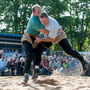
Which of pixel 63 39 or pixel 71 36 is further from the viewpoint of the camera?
pixel 71 36

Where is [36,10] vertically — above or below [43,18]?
above

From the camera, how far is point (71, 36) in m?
30.7

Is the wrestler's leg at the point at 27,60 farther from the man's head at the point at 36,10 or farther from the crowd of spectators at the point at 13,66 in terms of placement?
the crowd of spectators at the point at 13,66

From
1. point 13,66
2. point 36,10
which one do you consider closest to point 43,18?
point 36,10

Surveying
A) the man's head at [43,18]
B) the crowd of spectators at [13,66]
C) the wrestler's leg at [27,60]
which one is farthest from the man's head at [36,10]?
the crowd of spectators at [13,66]

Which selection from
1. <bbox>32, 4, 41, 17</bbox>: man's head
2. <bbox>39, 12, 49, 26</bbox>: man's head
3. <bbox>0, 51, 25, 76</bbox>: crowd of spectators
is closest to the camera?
<bbox>39, 12, 49, 26</bbox>: man's head

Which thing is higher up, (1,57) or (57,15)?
(57,15)

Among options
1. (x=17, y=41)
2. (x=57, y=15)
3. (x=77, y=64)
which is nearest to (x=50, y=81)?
(x=77, y=64)

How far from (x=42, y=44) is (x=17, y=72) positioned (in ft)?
24.5

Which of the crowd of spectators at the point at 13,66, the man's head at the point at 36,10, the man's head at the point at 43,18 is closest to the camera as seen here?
the man's head at the point at 43,18

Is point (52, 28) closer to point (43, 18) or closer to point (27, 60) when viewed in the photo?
point (43, 18)

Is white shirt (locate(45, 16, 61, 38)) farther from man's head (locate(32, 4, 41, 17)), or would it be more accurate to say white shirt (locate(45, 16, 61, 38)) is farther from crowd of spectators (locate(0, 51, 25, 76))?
crowd of spectators (locate(0, 51, 25, 76))

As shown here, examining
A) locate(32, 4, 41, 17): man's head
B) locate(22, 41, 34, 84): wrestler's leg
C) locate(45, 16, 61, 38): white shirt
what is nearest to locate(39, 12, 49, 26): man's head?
locate(45, 16, 61, 38): white shirt

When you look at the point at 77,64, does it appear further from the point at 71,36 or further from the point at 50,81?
the point at 71,36
